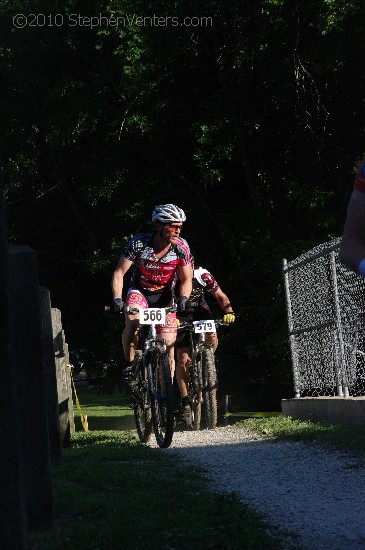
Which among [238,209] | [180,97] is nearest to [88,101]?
[180,97]

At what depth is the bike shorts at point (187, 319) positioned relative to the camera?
13.1m

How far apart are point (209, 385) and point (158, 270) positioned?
96.4 inches

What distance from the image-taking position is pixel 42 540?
4.91 m

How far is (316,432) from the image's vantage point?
32.4 feet

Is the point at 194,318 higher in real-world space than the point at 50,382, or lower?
higher

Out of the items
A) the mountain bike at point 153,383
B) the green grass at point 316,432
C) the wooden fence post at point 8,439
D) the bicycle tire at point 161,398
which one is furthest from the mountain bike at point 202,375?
the wooden fence post at point 8,439

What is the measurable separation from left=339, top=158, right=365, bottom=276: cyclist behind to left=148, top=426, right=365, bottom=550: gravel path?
55.2 inches

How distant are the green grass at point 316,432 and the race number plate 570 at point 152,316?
1.40 m

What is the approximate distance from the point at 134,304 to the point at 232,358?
1237cm

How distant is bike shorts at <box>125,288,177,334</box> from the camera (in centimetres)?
1066

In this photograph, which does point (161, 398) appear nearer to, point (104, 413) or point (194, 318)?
point (194, 318)

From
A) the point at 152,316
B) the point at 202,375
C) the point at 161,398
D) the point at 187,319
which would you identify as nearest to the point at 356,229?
the point at 161,398

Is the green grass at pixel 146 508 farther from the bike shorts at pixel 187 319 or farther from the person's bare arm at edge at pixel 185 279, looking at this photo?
the bike shorts at pixel 187 319

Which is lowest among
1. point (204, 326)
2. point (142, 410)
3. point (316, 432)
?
point (316, 432)
